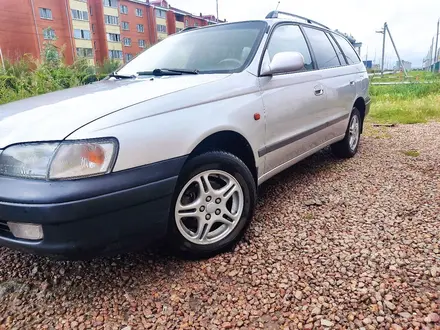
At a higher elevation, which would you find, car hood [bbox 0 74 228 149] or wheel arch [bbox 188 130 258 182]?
car hood [bbox 0 74 228 149]

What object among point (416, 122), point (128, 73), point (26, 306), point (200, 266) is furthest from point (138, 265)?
point (416, 122)

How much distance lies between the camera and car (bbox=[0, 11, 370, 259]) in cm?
153

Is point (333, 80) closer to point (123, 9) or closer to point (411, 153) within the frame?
point (411, 153)

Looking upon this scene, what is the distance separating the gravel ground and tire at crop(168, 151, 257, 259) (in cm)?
11

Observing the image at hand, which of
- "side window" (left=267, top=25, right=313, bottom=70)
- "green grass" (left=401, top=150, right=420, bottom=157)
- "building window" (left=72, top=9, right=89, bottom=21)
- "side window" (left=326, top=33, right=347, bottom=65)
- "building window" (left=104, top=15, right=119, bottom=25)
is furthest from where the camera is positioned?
"building window" (left=104, top=15, right=119, bottom=25)

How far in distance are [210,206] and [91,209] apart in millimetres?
746

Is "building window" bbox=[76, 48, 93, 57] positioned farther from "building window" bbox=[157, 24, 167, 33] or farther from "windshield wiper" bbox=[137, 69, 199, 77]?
"windshield wiper" bbox=[137, 69, 199, 77]

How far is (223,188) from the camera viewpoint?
2.12m

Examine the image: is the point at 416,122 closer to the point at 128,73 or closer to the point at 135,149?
the point at 128,73

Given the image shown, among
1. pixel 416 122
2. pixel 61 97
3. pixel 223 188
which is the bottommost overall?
pixel 416 122

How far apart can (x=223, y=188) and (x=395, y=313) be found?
1.08m

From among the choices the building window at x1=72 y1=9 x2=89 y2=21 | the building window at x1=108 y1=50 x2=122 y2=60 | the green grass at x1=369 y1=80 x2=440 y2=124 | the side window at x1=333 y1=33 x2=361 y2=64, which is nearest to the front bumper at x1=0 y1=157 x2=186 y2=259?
the side window at x1=333 y1=33 x2=361 y2=64

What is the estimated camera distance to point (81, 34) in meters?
30.6

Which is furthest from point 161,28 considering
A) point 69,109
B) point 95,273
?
point 95,273
